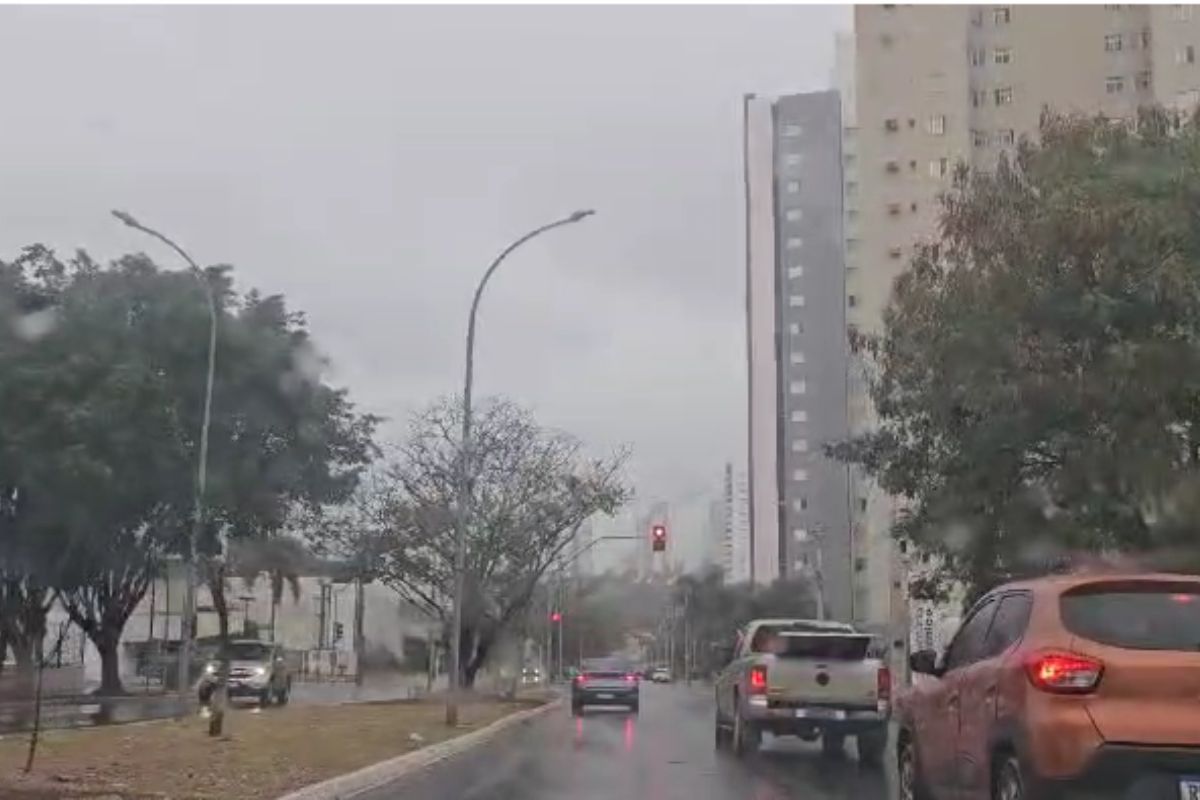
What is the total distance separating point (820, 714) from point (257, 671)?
23.2 meters

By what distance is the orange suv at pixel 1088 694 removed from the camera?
7441 millimetres

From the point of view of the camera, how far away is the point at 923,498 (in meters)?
21.4

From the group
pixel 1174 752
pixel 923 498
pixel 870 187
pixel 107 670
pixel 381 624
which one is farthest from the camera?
pixel 870 187

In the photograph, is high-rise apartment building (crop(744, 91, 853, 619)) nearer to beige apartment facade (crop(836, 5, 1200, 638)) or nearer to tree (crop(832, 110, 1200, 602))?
beige apartment facade (crop(836, 5, 1200, 638))

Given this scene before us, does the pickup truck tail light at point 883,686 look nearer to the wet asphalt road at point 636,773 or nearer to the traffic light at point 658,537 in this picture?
the wet asphalt road at point 636,773

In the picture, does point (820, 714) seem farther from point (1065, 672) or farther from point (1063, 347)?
point (1065, 672)

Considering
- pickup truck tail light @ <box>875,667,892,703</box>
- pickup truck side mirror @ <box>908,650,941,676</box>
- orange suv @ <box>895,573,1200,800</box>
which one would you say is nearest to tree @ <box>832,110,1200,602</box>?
pickup truck tail light @ <box>875,667,892,703</box>

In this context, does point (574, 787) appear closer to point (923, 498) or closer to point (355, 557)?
point (923, 498)

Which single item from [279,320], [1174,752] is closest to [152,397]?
[279,320]

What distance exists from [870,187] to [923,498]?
6401 cm

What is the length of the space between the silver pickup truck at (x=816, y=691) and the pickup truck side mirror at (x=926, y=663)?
29.5 ft

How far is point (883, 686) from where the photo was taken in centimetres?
1944

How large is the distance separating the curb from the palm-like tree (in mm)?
21424

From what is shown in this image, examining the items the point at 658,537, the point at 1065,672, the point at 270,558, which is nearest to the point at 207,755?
the point at 1065,672
